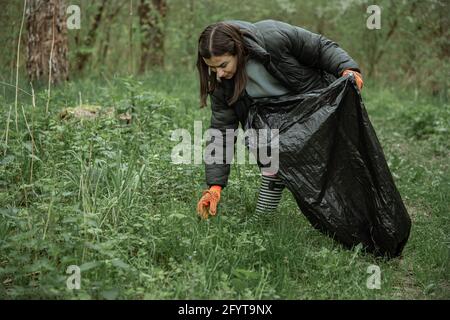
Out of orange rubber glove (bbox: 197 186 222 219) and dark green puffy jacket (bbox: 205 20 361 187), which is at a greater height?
dark green puffy jacket (bbox: 205 20 361 187)

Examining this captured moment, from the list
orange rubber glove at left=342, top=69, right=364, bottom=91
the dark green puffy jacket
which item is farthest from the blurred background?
orange rubber glove at left=342, top=69, right=364, bottom=91

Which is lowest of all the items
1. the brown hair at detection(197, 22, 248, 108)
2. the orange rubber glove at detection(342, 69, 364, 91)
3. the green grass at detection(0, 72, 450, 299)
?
the green grass at detection(0, 72, 450, 299)

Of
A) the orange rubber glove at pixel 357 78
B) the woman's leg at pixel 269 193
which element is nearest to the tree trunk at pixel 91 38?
the woman's leg at pixel 269 193

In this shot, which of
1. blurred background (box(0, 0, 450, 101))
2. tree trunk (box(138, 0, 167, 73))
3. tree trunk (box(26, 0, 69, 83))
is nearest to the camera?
tree trunk (box(26, 0, 69, 83))

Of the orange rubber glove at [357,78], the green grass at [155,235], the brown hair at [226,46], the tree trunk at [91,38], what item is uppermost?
the tree trunk at [91,38]

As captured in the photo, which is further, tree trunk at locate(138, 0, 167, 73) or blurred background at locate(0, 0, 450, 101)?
tree trunk at locate(138, 0, 167, 73)

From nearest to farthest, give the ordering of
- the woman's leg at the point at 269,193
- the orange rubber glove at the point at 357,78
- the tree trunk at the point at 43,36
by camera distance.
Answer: the orange rubber glove at the point at 357,78 → the woman's leg at the point at 269,193 → the tree trunk at the point at 43,36

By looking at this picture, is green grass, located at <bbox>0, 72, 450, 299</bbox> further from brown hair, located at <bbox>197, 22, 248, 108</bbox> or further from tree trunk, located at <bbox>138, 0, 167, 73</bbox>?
tree trunk, located at <bbox>138, 0, 167, 73</bbox>

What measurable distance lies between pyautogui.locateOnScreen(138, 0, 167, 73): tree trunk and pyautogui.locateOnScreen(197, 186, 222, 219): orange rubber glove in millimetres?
5517

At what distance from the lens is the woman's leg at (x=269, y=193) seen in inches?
135

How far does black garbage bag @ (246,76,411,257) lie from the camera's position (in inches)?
123

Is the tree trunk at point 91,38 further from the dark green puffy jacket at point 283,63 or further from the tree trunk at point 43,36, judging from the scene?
the dark green puffy jacket at point 283,63

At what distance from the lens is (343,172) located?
3152 mm

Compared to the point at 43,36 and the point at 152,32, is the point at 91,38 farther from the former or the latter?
the point at 43,36
